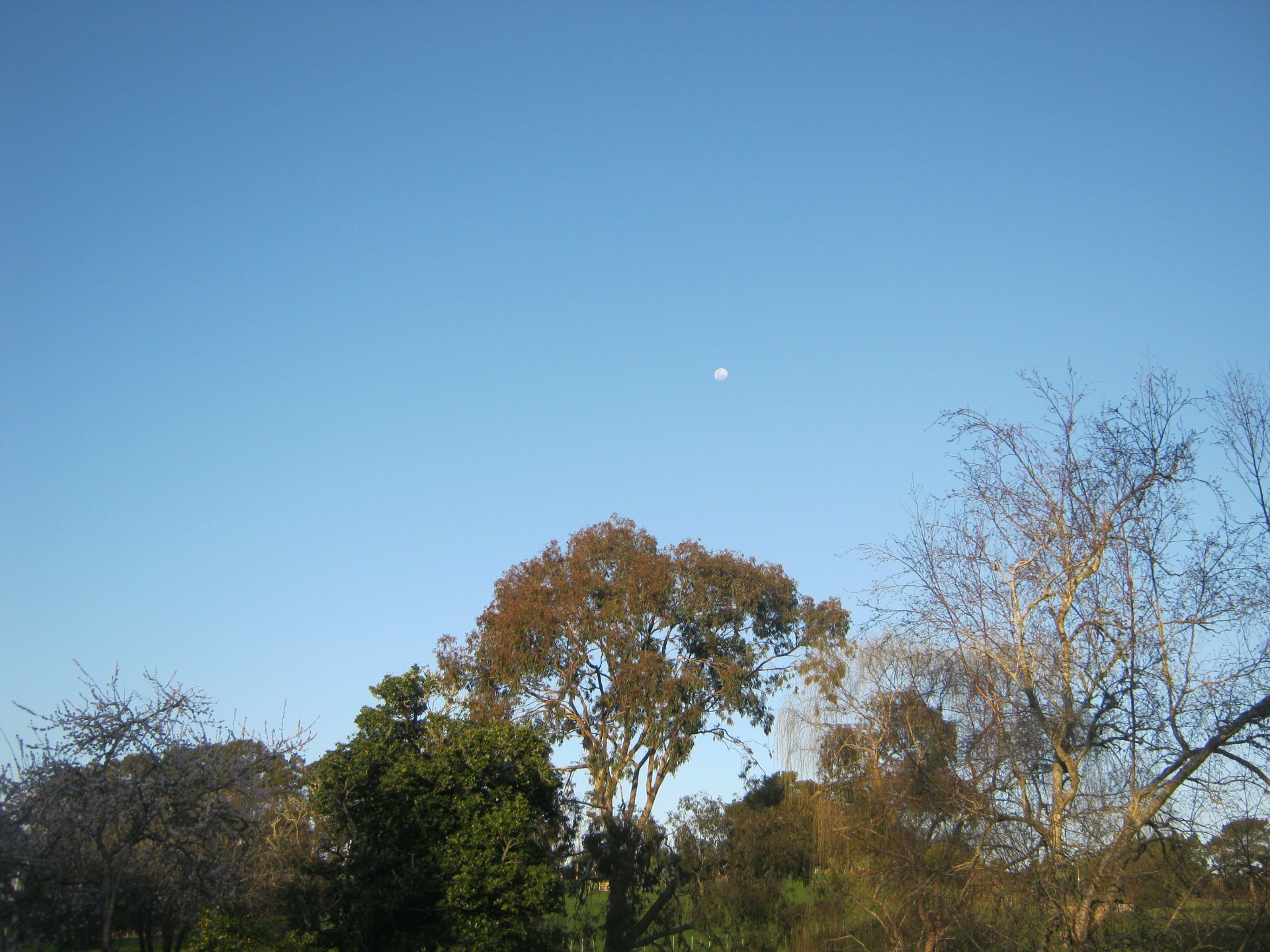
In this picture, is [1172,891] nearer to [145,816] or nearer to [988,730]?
[988,730]

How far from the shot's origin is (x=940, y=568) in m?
12.5

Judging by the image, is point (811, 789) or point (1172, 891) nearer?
point (1172, 891)

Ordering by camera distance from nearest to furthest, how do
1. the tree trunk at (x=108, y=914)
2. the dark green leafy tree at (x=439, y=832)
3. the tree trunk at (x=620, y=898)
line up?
the tree trunk at (x=108, y=914) → the dark green leafy tree at (x=439, y=832) → the tree trunk at (x=620, y=898)

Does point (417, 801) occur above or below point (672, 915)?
above

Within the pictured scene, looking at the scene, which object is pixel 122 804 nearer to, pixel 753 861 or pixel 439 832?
pixel 439 832

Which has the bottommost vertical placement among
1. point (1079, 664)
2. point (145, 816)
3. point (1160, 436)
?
point (145, 816)

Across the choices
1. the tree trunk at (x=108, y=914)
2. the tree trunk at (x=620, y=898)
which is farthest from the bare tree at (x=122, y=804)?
the tree trunk at (x=620, y=898)

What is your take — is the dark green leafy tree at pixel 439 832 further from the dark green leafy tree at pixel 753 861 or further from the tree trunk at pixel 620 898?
the dark green leafy tree at pixel 753 861

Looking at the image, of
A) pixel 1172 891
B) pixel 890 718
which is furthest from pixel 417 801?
pixel 1172 891

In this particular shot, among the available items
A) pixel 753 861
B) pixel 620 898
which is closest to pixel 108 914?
pixel 620 898

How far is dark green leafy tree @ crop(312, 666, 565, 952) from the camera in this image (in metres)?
17.7

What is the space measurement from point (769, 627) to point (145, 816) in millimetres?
17237

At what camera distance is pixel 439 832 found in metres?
18.7

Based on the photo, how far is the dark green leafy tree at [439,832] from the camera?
58.0 ft
